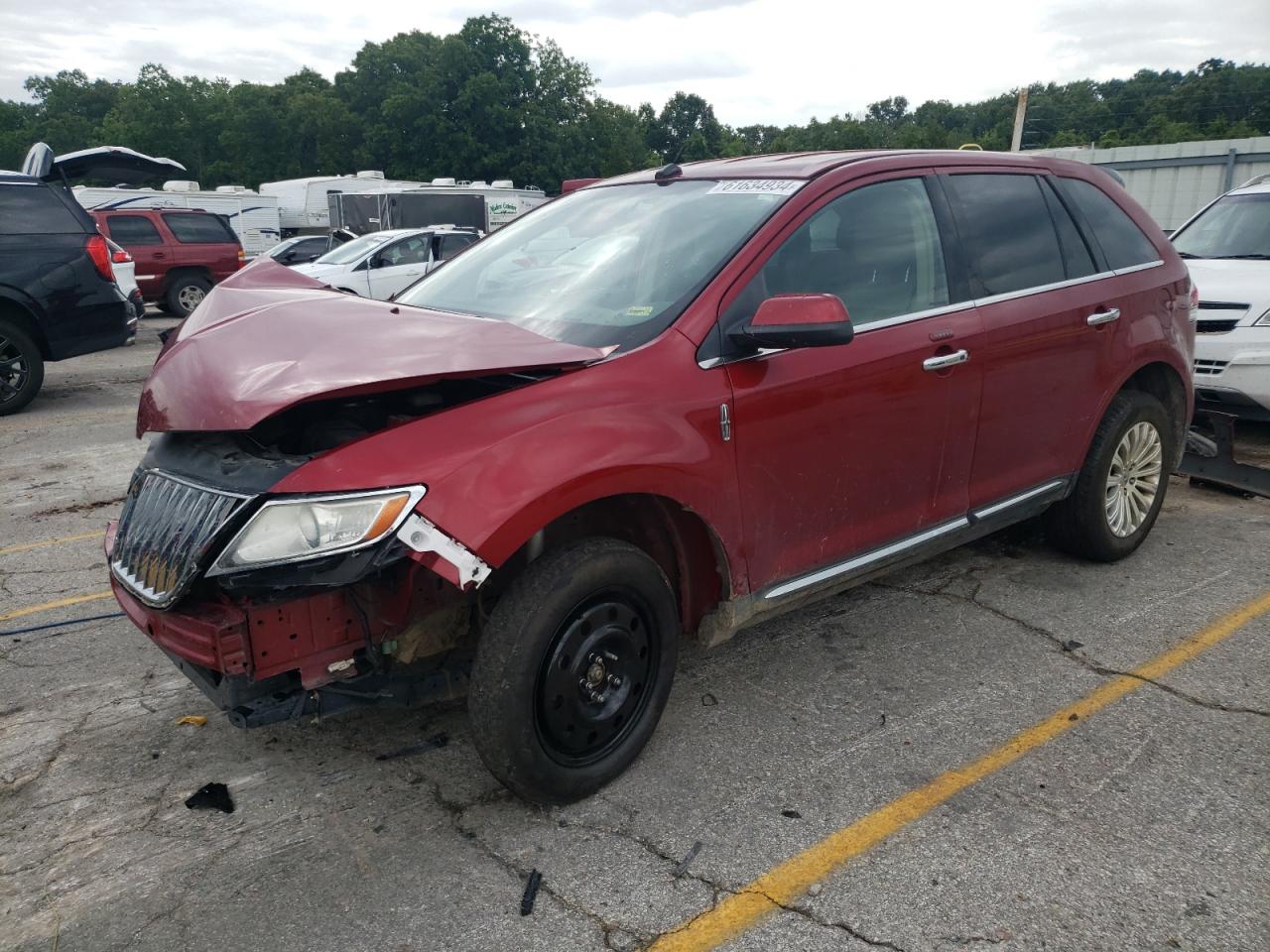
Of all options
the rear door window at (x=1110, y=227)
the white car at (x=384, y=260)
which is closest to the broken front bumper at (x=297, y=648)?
the rear door window at (x=1110, y=227)

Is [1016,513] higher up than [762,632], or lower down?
higher up

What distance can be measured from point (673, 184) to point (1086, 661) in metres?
2.51

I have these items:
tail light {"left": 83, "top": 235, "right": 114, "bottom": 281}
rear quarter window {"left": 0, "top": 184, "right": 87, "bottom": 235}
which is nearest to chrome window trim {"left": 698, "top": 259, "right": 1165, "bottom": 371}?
tail light {"left": 83, "top": 235, "right": 114, "bottom": 281}

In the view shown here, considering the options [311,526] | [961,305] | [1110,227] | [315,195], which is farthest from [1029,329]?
[315,195]

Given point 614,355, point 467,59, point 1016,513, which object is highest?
point 467,59

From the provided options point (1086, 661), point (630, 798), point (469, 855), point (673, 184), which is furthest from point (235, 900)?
point (1086, 661)

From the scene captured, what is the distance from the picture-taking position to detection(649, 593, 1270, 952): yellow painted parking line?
94.0 inches

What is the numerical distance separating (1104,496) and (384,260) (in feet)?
44.2

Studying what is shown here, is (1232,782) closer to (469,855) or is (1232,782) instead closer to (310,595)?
(469,855)

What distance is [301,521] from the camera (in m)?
2.40

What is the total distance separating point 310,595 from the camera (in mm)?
2467

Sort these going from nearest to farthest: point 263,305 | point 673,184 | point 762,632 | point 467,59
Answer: point 263,305, point 673,184, point 762,632, point 467,59

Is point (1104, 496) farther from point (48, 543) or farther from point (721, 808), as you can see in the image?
point (48, 543)

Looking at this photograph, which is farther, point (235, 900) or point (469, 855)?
point (469, 855)
